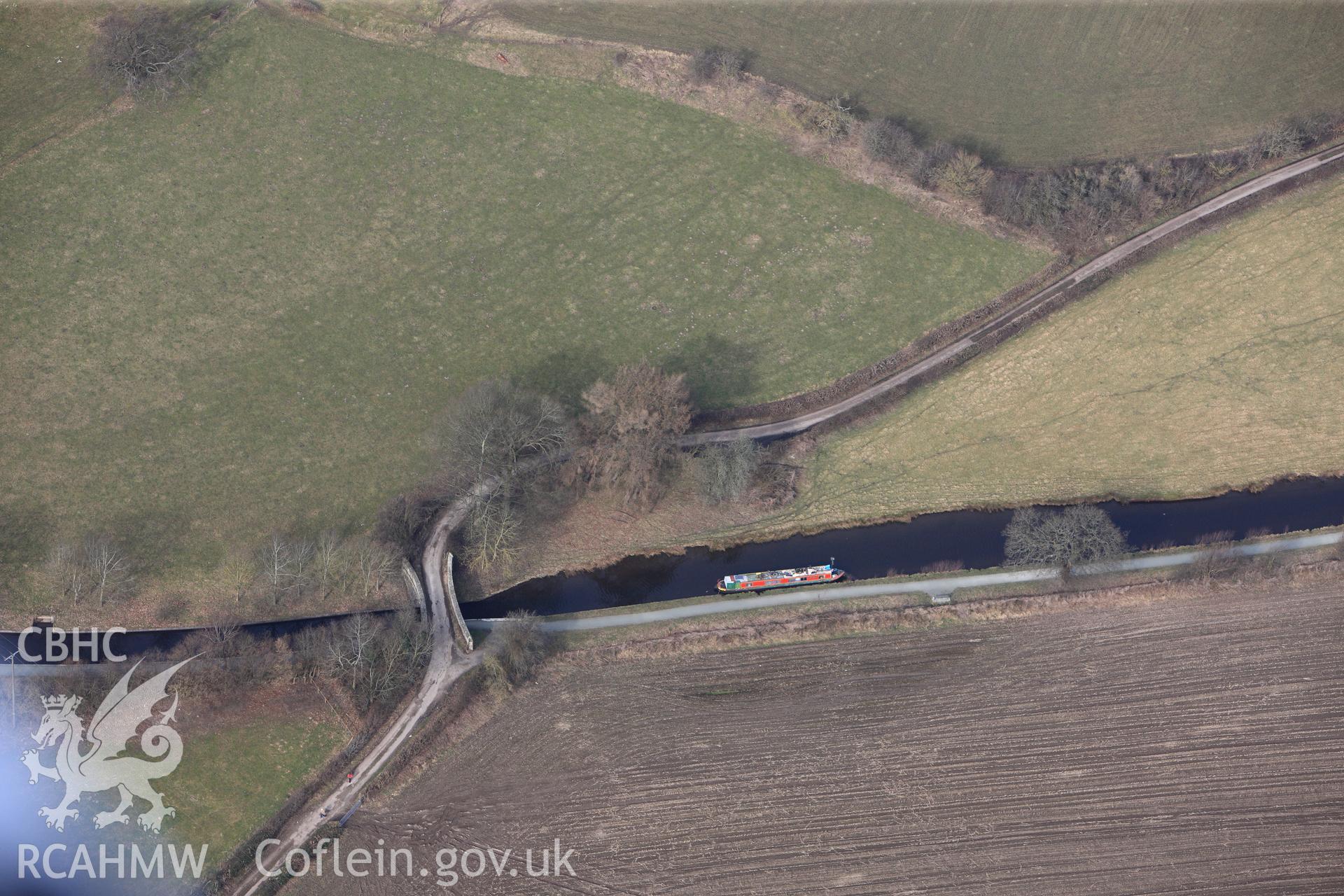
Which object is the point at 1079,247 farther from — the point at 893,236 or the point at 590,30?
the point at 590,30

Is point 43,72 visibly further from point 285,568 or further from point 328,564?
point 328,564

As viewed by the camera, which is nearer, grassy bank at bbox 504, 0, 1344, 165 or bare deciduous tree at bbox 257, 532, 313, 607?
bare deciduous tree at bbox 257, 532, 313, 607

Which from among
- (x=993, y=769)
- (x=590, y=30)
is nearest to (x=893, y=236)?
(x=590, y=30)

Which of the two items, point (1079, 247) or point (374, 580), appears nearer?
point (374, 580)

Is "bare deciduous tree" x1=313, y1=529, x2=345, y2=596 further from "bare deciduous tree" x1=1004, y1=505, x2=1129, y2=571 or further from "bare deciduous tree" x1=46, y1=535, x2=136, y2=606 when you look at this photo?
"bare deciduous tree" x1=1004, y1=505, x2=1129, y2=571

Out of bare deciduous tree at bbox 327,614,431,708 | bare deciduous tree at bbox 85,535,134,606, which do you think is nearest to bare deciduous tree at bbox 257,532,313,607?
bare deciduous tree at bbox 327,614,431,708

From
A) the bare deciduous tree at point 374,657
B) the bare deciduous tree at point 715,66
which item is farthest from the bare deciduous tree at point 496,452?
the bare deciduous tree at point 715,66
